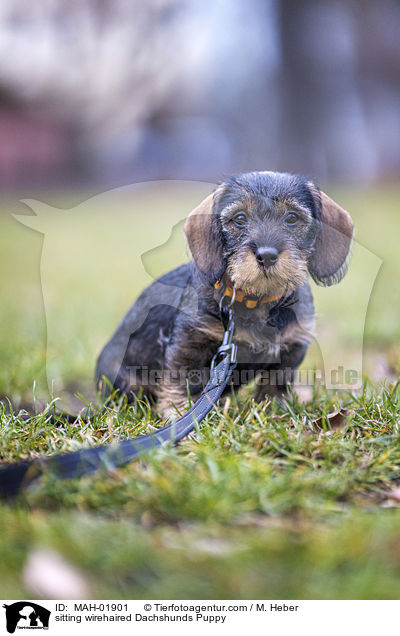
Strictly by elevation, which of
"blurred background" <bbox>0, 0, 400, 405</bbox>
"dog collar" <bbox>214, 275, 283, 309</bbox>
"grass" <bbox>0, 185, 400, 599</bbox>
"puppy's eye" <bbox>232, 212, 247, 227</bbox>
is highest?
"blurred background" <bbox>0, 0, 400, 405</bbox>

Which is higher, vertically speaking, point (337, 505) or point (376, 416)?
point (376, 416)

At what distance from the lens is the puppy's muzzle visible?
2404 mm

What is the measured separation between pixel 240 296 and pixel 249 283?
0.12 metres

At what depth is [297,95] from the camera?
6.97 m

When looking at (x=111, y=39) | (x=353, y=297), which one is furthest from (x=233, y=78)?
(x=353, y=297)

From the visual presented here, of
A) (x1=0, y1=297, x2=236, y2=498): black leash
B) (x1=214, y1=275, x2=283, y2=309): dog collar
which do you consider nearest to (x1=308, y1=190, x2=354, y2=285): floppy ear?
(x1=214, y1=275, x2=283, y2=309): dog collar

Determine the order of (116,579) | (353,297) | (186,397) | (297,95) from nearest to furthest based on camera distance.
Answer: (116,579) < (186,397) < (353,297) < (297,95)

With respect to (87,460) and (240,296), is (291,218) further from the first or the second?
(87,460)

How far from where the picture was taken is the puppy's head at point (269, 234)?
2473mm

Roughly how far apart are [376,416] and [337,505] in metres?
0.77
